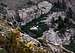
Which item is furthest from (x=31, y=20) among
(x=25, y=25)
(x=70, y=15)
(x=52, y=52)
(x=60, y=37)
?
(x=52, y=52)

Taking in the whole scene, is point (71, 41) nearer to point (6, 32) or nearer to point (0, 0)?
point (0, 0)

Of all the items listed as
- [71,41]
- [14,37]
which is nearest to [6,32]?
[14,37]

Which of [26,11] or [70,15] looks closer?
[70,15]

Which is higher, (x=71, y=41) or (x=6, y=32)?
(x=6, y=32)

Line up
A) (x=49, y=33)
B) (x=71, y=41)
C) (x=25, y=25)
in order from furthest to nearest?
(x=25, y=25) < (x=49, y=33) < (x=71, y=41)

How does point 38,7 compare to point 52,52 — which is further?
point 38,7

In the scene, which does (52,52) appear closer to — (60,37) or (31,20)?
(60,37)

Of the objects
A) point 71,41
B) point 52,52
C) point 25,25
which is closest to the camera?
point 52,52

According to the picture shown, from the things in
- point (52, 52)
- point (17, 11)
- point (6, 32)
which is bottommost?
point (17, 11)

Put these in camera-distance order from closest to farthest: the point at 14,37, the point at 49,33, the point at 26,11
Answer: the point at 14,37, the point at 49,33, the point at 26,11
